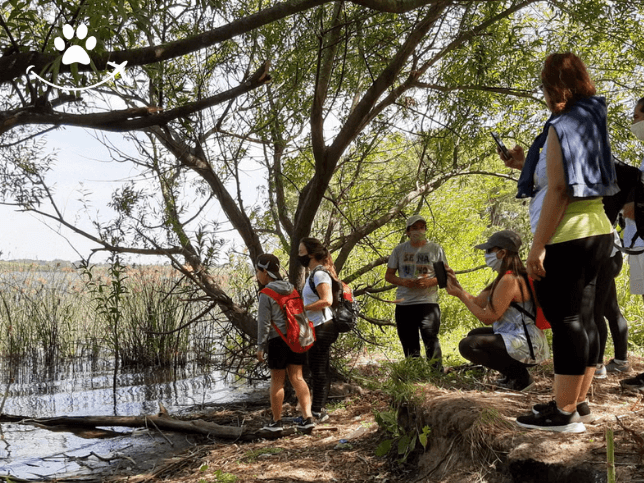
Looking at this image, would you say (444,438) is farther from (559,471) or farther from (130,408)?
(130,408)

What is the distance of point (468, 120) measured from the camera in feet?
22.2

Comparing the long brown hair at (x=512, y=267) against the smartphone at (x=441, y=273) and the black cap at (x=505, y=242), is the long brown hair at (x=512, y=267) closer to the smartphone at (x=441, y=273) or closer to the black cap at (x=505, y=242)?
the black cap at (x=505, y=242)

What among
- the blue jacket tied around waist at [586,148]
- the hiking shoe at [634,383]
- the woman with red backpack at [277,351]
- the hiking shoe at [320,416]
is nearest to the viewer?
the blue jacket tied around waist at [586,148]

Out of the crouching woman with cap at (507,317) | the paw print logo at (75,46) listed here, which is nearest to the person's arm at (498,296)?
the crouching woman with cap at (507,317)

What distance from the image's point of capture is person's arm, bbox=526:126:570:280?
10.2ft

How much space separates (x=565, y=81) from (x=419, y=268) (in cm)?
297

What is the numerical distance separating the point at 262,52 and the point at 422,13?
1.52 m

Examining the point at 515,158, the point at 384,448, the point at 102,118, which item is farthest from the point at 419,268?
the point at 102,118

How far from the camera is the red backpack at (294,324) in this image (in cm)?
523

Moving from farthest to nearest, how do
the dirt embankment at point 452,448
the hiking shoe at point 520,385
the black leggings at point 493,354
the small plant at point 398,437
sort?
the hiking shoe at point 520,385 < the black leggings at point 493,354 < the small plant at point 398,437 < the dirt embankment at point 452,448

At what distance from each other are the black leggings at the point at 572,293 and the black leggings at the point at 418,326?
2.74 metres

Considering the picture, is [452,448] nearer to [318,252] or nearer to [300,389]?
[300,389]

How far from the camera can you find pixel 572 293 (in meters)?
3.17

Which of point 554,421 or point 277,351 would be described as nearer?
point 554,421
